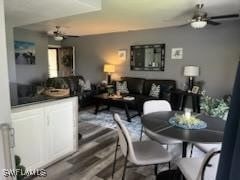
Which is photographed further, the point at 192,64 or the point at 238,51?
the point at 192,64

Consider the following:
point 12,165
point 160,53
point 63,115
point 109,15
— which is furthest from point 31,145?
point 160,53

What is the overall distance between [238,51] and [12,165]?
16.1ft

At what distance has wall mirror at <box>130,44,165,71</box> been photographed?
5527mm

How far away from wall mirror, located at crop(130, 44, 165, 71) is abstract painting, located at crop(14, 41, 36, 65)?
3.37 meters

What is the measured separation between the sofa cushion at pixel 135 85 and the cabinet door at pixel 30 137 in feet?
12.0

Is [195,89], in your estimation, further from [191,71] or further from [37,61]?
[37,61]

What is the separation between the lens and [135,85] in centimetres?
570

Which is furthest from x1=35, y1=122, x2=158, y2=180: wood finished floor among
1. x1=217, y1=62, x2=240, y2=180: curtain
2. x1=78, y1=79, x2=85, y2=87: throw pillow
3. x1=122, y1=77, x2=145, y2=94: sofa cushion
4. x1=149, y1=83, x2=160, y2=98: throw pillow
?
x1=78, y1=79, x2=85, y2=87: throw pillow

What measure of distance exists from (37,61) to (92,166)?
5214mm

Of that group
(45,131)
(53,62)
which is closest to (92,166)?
(45,131)

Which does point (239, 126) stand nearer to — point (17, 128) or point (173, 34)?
point (17, 128)

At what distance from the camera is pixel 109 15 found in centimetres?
400

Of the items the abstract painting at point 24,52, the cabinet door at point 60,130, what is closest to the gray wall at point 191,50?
the abstract painting at point 24,52

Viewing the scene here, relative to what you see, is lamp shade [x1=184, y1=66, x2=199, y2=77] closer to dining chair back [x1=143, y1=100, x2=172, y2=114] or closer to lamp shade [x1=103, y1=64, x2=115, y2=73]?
dining chair back [x1=143, y1=100, x2=172, y2=114]
